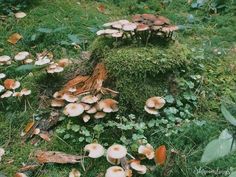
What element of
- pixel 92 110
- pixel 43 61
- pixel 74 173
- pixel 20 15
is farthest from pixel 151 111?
pixel 20 15

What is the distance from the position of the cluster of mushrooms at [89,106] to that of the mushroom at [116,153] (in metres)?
0.43

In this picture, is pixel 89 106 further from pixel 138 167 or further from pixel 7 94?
pixel 7 94

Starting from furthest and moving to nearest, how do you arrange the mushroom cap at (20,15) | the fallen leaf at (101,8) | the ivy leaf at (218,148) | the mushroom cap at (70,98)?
the fallen leaf at (101,8) → the mushroom cap at (20,15) → the mushroom cap at (70,98) → the ivy leaf at (218,148)

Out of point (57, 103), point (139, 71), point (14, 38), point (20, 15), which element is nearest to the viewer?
point (139, 71)

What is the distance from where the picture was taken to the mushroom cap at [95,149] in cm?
280

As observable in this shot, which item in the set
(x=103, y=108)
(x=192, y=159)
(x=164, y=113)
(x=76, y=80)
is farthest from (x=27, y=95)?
(x=192, y=159)


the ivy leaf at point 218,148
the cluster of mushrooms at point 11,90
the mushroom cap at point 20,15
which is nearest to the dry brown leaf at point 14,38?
the mushroom cap at point 20,15

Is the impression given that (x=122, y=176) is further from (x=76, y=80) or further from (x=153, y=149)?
(x=76, y=80)

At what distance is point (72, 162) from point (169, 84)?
1.14 m

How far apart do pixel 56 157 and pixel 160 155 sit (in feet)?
2.71

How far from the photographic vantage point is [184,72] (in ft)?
11.6

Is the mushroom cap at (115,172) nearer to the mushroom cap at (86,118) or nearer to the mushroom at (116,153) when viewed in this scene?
the mushroom at (116,153)

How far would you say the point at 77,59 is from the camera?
404cm

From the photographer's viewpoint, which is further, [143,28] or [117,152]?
[143,28]
